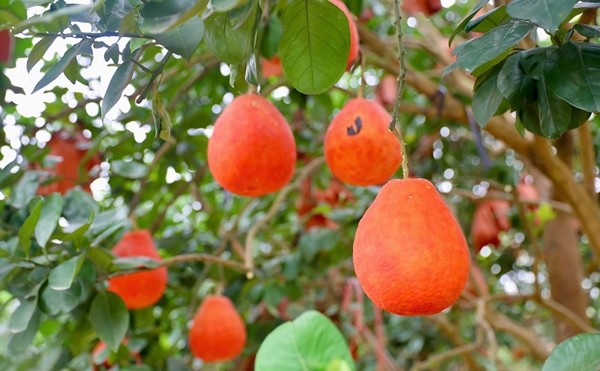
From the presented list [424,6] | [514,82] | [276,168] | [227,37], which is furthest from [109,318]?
[424,6]

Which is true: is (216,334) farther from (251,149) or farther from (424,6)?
(424,6)

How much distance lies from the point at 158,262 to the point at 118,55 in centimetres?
31

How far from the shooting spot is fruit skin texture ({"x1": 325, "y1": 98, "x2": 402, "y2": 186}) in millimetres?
691

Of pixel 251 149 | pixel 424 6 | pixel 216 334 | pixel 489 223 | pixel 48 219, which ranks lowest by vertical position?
pixel 489 223

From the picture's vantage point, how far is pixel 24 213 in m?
0.86

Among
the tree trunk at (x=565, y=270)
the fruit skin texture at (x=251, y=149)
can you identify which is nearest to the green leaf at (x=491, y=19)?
the fruit skin texture at (x=251, y=149)

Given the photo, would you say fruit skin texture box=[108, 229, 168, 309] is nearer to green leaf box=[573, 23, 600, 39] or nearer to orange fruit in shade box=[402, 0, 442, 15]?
green leaf box=[573, 23, 600, 39]

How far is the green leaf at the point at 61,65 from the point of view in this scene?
20.0 inches

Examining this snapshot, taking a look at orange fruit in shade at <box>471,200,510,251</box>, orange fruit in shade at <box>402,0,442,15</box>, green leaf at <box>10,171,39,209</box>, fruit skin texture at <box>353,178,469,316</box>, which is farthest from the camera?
orange fruit in shade at <box>471,200,510,251</box>

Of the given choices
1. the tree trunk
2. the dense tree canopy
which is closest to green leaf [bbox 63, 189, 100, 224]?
the dense tree canopy

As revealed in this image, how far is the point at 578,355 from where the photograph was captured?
461 mm

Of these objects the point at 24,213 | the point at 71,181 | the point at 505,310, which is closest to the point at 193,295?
the point at 71,181

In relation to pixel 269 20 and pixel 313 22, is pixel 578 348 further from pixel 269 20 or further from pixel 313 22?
pixel 269 20

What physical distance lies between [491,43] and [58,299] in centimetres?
51
